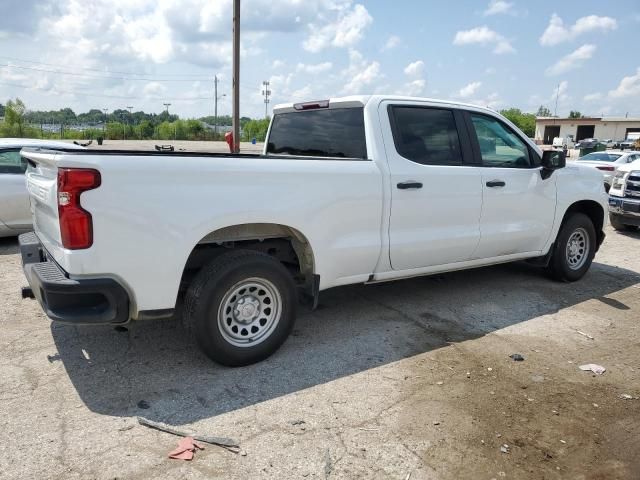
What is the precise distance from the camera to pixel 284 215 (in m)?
3.84

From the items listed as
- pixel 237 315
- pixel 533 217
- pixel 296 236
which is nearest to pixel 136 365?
pixel 237 315

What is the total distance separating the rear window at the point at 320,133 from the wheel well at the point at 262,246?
1003 millimetres

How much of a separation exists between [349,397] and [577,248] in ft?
14.1

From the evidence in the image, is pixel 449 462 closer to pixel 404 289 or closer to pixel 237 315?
pixel 237 315

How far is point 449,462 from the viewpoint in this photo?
Result: 114 inches

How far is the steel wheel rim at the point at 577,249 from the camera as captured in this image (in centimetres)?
642

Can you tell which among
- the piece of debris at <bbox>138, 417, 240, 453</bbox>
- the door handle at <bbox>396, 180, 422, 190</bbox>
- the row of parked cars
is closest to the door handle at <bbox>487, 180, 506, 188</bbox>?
the door handle at <bbox>396, 180, 422, 190</bbox>

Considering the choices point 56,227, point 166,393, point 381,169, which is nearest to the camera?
point 56,227

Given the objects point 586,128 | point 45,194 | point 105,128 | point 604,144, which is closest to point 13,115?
point 105,128

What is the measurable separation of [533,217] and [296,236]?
9.69ft

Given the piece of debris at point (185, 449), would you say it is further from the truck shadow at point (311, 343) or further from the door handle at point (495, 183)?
the door handle at point (495, 183)

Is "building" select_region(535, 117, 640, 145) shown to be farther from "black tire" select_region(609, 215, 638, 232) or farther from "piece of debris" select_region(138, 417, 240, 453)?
"piece of debris" select_region(138, 417, 240, 453)

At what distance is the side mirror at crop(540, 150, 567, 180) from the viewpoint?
5.58 meters

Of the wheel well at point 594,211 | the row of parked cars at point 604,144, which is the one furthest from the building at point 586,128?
the wheel well at point 594,211
